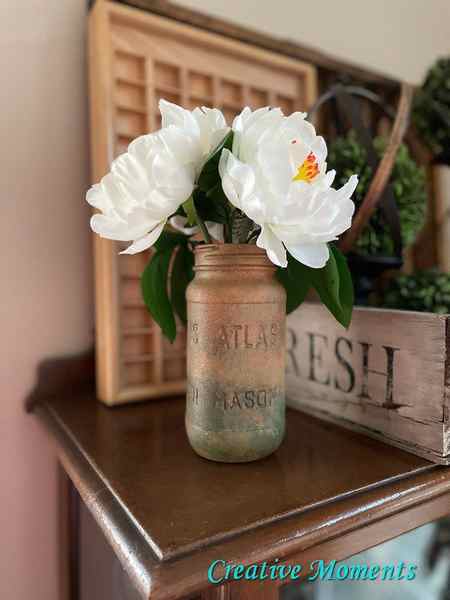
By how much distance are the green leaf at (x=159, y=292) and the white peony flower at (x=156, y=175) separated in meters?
0.09

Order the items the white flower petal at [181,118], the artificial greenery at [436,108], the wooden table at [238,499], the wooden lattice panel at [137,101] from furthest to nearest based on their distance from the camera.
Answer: the artificial greenery at [436,108]
the wooden lattice panel at [137,101]
the white flower petal at [181,118]
the wooden table at [238,499]

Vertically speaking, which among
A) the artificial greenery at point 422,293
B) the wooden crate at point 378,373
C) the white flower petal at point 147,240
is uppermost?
the white flower petal at point 147,240

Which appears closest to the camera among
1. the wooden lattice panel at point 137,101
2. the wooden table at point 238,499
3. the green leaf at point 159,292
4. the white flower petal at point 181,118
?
the wooden table at point 238,499

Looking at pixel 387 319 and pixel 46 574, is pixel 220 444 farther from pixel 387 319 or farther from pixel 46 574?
pixel 46 574

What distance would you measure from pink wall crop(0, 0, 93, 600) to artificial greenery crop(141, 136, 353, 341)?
0.87ft

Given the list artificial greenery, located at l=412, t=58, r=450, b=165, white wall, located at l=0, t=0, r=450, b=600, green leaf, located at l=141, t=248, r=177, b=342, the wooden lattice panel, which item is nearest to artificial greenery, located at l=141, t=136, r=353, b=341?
green leaf, located at l=141, t=248, r=177, b=342

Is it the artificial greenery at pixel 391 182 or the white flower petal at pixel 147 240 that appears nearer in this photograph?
the white flower petal at pixel 147 240

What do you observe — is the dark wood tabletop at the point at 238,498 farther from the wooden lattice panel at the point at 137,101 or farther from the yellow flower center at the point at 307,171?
the yellow flower center at the point at 307,171

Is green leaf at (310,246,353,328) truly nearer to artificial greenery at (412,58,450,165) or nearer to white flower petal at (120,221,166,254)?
white flower petal at (120,221,166,254)

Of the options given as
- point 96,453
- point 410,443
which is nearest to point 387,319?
point 410,443

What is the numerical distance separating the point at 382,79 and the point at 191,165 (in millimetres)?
783

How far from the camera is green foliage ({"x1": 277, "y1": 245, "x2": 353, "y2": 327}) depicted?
1.54 feet

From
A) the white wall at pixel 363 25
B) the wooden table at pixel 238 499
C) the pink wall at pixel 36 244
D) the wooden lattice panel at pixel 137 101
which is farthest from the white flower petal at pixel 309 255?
the white wall at pixel 363 25

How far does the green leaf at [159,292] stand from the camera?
537 mm
